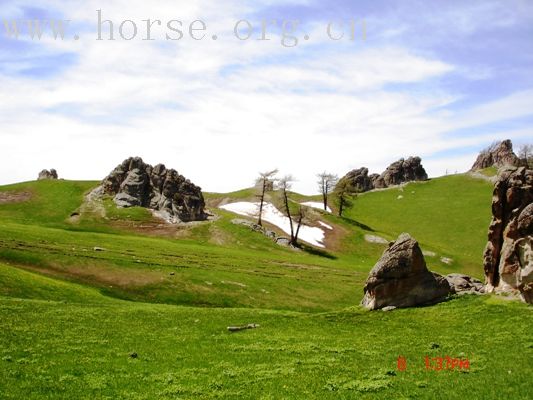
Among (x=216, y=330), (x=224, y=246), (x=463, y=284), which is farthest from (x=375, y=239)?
(x=216, y=330)

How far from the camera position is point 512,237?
3850 cm

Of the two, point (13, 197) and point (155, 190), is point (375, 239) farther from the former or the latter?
point (13, 197)

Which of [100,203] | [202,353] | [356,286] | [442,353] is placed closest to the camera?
[442,353]

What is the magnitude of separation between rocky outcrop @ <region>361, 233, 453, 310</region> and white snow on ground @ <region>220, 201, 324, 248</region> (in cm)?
7070

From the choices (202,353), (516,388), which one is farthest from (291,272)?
(516,388)

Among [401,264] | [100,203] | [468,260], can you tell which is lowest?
[468,260]

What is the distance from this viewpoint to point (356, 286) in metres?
68.9

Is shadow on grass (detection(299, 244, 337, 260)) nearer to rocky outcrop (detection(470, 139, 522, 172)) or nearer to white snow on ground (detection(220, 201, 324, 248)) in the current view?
white snow on ground (detection(220, 201, 324, 248))

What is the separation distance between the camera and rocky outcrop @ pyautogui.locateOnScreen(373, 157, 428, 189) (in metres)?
192

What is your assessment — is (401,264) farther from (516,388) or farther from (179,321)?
(516,388)

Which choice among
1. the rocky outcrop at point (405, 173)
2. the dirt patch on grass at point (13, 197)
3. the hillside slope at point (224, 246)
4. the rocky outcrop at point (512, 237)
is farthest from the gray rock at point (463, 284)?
the rocky outcrop at point (405, 173)

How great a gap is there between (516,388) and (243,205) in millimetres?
129452

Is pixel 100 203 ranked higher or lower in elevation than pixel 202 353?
higher

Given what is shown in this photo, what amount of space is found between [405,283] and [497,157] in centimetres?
16933
